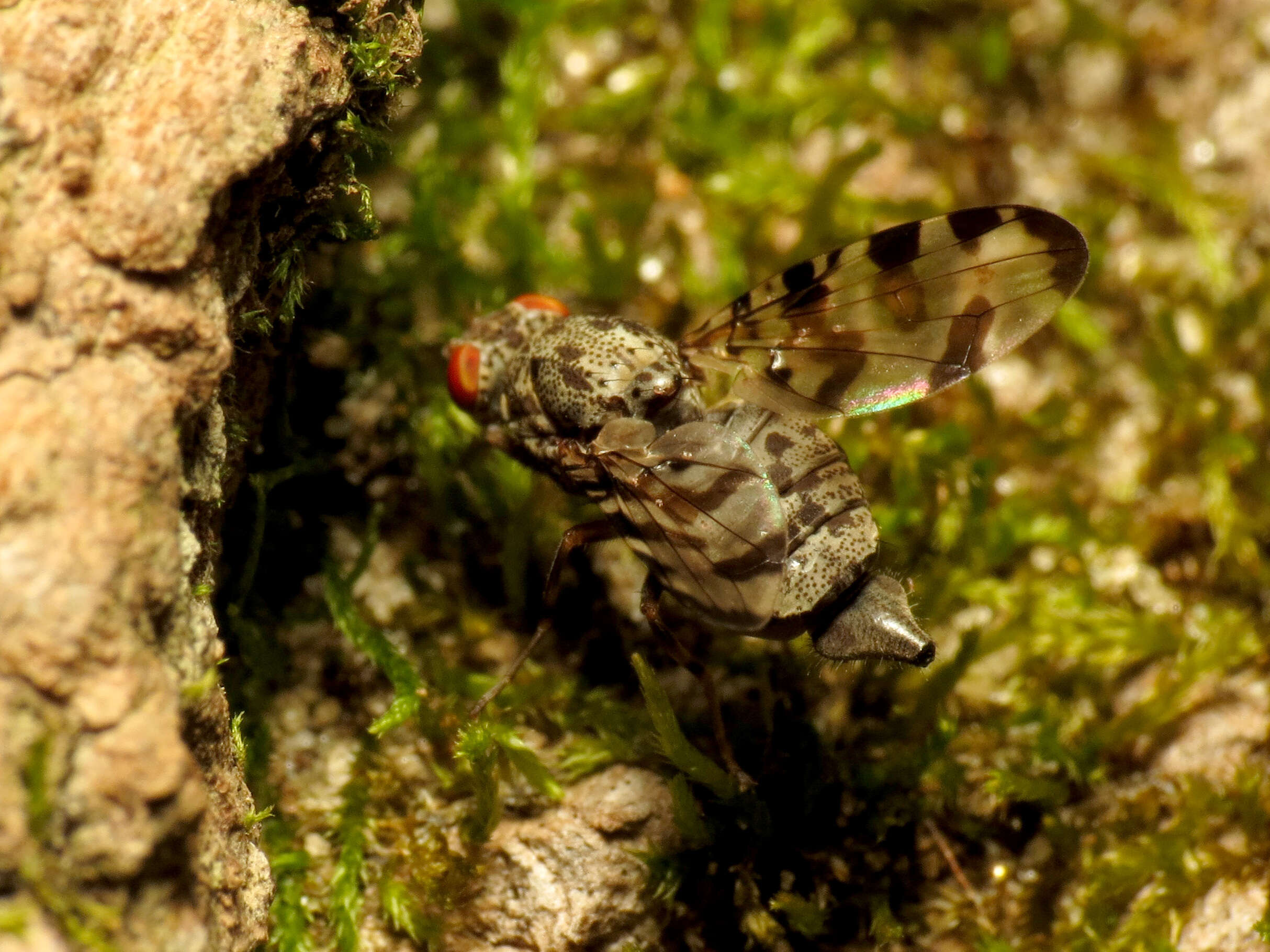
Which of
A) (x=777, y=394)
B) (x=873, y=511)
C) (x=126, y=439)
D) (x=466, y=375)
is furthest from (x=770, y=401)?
(x=126, y=439)

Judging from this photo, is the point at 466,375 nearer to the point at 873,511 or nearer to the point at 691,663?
the point at 691,663

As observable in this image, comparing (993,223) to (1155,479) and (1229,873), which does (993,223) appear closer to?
(1155,479)

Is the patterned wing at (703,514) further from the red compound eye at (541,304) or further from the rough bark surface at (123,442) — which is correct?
the rough bark surface at (123,442)

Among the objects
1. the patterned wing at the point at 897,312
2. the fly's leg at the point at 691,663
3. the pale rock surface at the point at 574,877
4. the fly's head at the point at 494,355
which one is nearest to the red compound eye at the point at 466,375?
the fly's head at the point at 494,355

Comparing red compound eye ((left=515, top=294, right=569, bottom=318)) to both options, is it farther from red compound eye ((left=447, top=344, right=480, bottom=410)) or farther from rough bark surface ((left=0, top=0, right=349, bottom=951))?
rough bark surface ((left=0, top=0, right=349, bottom=951))

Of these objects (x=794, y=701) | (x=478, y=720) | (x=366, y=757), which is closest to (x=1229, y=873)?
(x=794, y=701)
